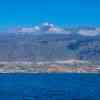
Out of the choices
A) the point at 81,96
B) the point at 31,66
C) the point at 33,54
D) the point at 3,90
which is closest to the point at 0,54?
the point at 33,54

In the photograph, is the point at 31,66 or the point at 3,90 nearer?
the point at 3,90

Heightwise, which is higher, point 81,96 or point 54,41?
point 54,41

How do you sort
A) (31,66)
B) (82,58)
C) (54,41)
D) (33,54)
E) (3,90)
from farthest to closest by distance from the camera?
(54,41), (33,54), (82,58), (31,66), (3,90)

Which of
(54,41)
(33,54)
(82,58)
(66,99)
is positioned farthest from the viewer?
(54,41)

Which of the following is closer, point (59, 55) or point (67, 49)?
point (59, 55)

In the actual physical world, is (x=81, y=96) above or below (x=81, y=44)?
below

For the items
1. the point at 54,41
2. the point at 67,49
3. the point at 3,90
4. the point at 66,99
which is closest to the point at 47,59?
the point at 67,49

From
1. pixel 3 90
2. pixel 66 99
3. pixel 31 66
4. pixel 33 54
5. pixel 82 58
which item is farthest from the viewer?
pixel 33 54

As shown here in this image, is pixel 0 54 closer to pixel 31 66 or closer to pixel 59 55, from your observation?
pixel 59 55

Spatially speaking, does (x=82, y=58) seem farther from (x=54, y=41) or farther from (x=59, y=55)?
(x=54, y=41)
